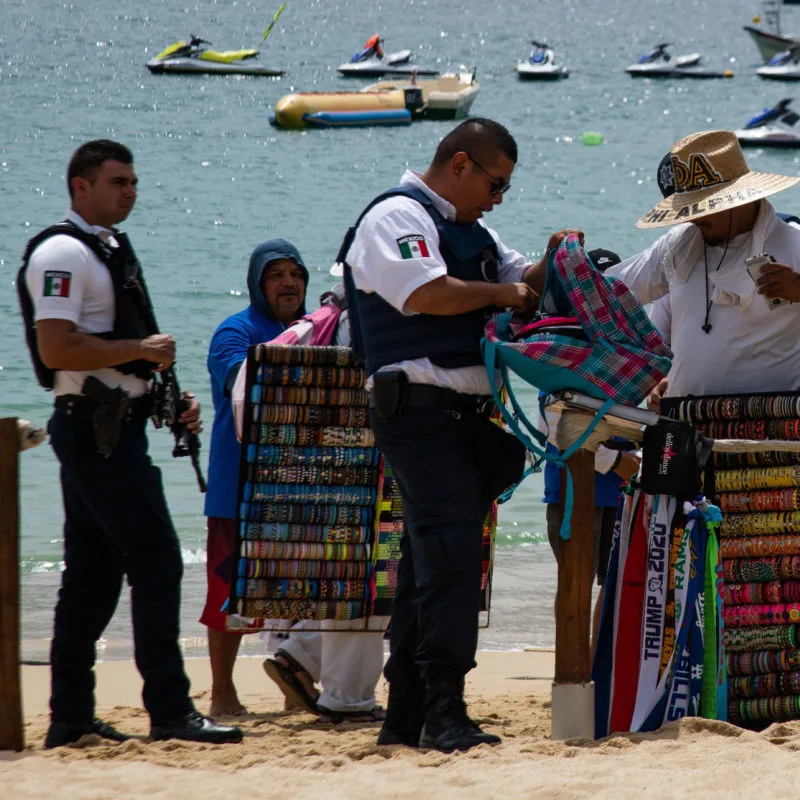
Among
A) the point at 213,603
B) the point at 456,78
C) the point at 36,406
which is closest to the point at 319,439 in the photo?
the point at 213,603

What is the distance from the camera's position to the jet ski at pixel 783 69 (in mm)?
61375

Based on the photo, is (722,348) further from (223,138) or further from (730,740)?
(223,138)

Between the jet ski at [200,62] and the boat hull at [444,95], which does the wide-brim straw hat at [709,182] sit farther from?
the jet ski at [200,62]

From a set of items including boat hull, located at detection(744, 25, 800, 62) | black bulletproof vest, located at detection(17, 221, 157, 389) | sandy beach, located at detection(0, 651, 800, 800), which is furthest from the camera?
boat hull, located at detection(744, 25, 800, 62)

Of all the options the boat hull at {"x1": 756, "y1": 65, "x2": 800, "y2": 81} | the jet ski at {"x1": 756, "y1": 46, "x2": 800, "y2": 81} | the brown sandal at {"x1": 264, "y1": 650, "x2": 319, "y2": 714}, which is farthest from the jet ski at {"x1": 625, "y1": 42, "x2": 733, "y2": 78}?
the brown sandal at {"x1": 264, "y1": 650, "x2": 319, "y2": 714}

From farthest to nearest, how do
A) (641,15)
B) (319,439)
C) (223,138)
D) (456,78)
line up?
(641,15) < (456,78) < (223,138) < (319,439)

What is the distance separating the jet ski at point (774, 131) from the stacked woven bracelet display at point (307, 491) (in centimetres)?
3888

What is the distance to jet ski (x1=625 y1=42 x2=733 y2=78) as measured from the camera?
198 ft

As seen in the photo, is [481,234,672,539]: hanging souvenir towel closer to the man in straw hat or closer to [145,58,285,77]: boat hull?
the man in straw hat

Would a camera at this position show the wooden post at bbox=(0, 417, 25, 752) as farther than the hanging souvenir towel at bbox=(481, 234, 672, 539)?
Yes

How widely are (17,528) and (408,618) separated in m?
1.16

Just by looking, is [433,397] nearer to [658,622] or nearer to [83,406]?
[658,622]

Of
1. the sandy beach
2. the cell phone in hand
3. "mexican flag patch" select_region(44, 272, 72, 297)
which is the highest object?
the cell phone in hand

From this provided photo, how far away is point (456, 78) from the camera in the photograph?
47.2m
